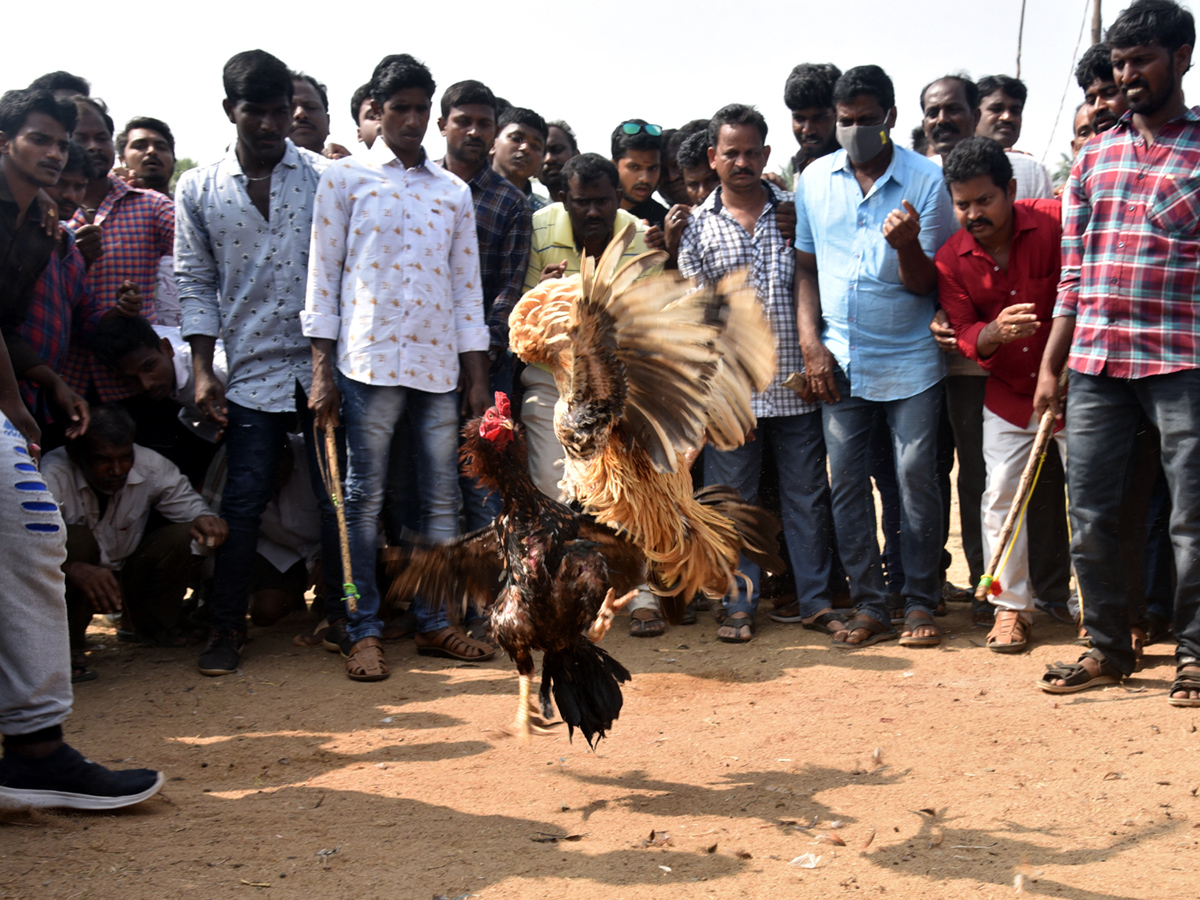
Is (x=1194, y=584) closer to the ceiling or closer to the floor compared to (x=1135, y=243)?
closer to the floor

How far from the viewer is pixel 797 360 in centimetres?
563

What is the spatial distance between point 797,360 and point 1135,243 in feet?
5.92

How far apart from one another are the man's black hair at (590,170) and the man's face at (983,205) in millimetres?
1883

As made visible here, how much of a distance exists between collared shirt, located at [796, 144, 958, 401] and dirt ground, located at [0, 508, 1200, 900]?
56.5 inches

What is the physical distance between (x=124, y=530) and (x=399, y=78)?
9.09 feet

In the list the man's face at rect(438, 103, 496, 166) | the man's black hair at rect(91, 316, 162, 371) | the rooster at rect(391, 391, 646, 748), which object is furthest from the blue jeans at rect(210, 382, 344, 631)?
the man's face at rect(438, 103, 496, 166)

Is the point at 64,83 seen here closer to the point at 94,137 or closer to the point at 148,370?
the point at 94,137

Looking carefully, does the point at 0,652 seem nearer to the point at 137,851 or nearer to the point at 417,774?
the point at 137,851

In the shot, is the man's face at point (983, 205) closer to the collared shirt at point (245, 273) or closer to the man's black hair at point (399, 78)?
the man's black hair at point (399, 78)

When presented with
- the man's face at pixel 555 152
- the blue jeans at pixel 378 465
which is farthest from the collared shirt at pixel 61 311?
the man's face at pixel 555 152

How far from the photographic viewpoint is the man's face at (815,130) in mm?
6145

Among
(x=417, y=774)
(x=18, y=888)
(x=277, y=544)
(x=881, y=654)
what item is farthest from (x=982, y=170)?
(x=18, y=888)

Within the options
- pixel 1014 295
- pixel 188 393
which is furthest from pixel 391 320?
pixel 1014 295

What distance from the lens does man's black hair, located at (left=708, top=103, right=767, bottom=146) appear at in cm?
555
